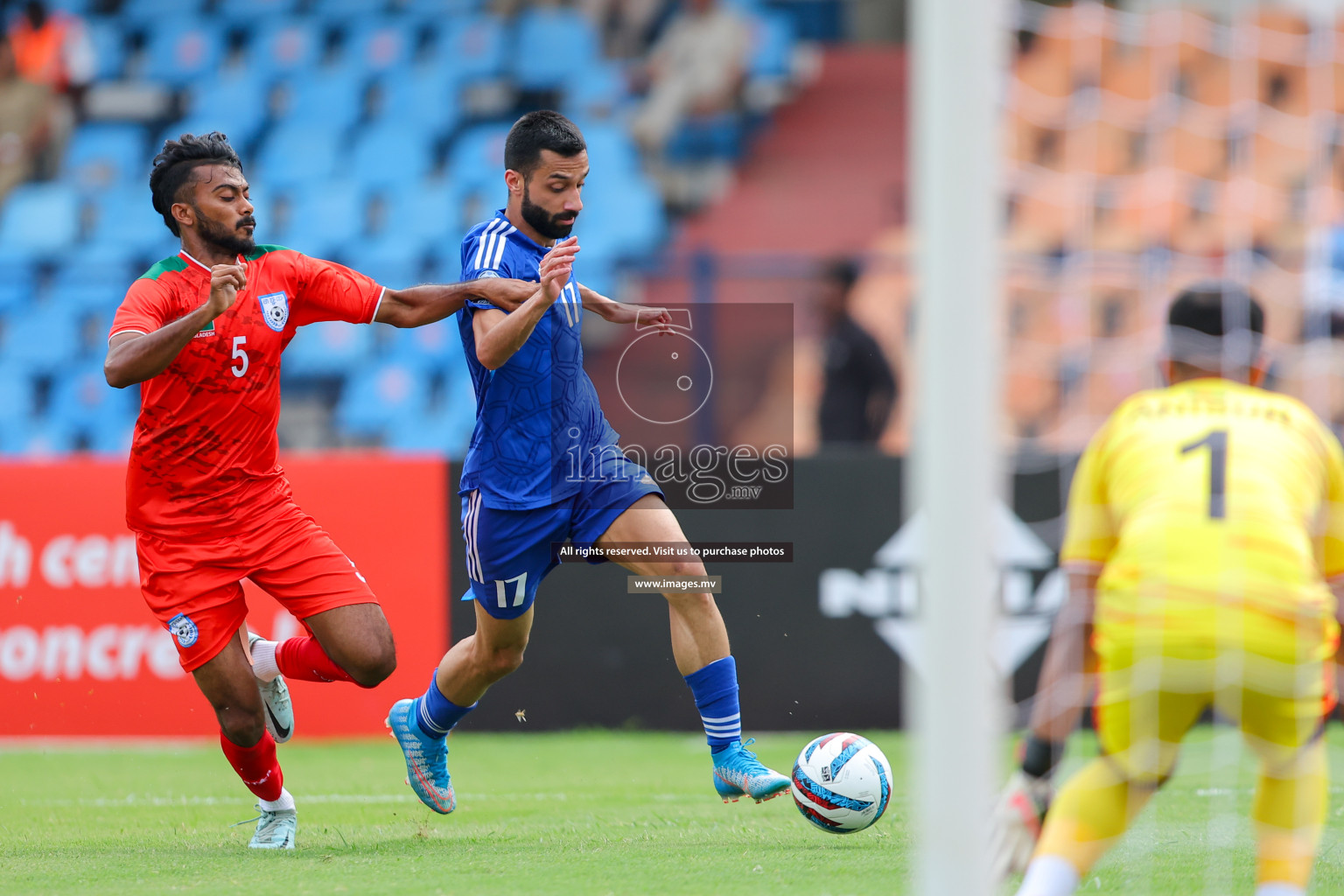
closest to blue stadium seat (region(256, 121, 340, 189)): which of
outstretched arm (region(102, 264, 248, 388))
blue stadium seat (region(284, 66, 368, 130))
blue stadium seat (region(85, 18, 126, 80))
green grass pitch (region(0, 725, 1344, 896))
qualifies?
blue stadium seat (region(284, 66, 368, 130))

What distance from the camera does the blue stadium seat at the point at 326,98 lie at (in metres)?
14.0

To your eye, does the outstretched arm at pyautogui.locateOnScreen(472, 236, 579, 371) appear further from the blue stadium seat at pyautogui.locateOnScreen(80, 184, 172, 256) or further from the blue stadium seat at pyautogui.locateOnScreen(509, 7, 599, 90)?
the blue stadium seat at pyautogui.locateOnScreen(509, 7, 599, 90)

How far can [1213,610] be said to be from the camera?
3.22 metres

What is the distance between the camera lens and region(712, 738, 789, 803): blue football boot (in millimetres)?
4855

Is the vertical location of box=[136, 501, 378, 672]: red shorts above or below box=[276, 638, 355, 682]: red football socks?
above

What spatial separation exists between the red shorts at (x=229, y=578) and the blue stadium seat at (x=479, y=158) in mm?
8115

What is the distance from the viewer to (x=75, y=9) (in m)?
14.5

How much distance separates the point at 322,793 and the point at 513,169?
2825 mm

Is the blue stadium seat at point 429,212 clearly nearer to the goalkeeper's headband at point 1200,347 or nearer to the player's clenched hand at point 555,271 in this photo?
the player's clenched hand at point 555,271

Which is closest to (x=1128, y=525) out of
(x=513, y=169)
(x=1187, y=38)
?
(x=513, y=169)

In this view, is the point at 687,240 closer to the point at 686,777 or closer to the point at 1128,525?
the point at 686,777

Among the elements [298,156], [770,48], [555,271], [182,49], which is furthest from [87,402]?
[555,271]

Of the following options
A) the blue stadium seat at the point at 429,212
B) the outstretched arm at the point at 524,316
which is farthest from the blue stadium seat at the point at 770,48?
the outstretched arm at the point at 524,316

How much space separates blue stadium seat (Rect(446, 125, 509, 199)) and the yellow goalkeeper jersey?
9931mm
